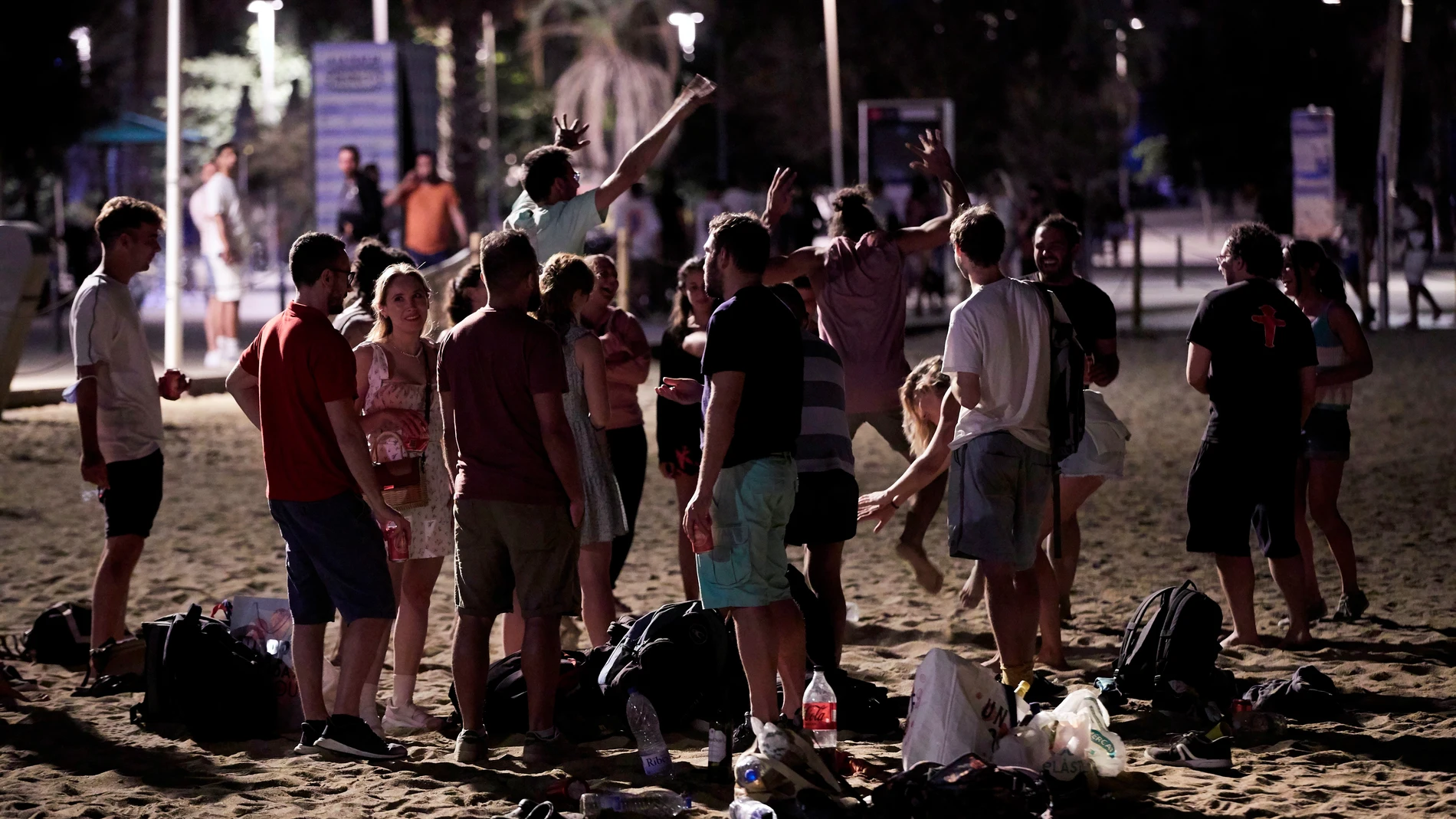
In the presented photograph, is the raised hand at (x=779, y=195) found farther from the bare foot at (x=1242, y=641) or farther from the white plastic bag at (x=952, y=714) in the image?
the bare foot at (x=1242, y=641)

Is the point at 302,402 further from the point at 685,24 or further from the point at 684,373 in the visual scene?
the point at 685,24

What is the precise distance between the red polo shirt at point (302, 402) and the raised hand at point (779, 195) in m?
1.77

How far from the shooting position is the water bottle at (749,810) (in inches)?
194

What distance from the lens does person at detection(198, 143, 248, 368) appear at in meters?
18.2

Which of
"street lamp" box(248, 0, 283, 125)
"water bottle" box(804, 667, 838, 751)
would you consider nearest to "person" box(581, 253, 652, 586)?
"water bottle" box(804, 667, 838, 751)

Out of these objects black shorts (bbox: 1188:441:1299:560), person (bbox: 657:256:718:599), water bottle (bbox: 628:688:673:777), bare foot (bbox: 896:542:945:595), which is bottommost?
water bottle (bbox: 628:688:673:777)

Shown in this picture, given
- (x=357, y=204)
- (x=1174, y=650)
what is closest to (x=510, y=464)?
(x=1174, y=650)

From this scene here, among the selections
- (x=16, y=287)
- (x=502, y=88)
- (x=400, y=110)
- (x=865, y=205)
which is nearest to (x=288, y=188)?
(x=502, y=88)

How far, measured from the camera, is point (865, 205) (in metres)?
7.50

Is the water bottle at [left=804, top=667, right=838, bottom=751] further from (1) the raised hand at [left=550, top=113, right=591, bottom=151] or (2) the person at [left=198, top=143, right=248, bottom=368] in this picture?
(2) the person at [left=198, top=143, right=248, bottom=368]

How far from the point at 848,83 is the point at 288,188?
21.2 meters

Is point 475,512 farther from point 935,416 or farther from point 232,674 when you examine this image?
point 935,416

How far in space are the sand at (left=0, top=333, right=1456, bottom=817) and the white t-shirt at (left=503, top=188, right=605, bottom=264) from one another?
187 cm

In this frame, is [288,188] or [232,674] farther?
[288,188]
